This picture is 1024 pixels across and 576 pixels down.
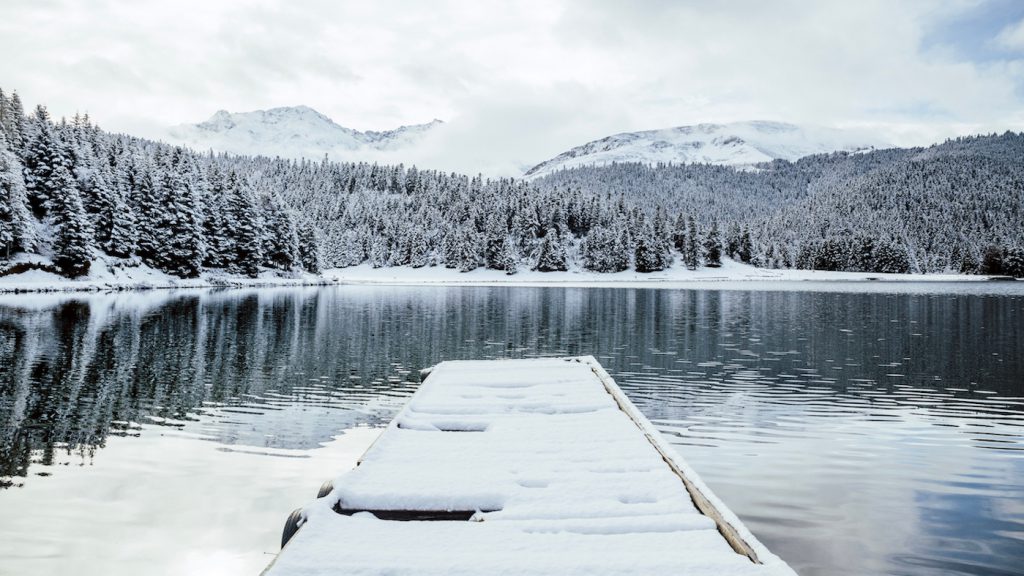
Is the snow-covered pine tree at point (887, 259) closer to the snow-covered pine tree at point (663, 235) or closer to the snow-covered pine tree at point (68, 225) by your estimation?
the snow-covered pine tree at point (663, 235)

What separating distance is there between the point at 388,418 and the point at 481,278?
127m

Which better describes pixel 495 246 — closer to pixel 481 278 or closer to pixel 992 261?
pixel 481 278

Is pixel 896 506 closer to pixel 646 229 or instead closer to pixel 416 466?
pixel 416 466

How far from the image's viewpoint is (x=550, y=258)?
14412 cm

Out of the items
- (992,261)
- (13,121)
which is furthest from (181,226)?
(992,261)

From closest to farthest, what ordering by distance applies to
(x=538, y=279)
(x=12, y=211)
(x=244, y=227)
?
(x=12, y=211)
(x=244, y=227)
(x=538, y=279)

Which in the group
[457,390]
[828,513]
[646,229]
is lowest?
[828,513]

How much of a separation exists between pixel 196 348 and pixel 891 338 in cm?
3458

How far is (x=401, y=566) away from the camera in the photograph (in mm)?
5352

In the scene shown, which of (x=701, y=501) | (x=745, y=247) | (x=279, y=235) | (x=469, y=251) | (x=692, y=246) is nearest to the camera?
(x=701, y=501)

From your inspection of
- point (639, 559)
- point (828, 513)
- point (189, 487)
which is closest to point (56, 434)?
point (189, 487)

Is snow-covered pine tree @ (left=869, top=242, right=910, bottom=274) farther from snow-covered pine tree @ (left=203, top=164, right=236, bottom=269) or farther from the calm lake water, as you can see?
snow-covered pine tree @ (left=203, top=164, right=236, bottom=269)

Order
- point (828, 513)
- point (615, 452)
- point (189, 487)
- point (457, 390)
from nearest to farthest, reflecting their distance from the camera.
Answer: point (615, 452) → point (828, 513) → point (189, 487) → point (457, 390)

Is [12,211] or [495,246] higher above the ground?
[495,246]
